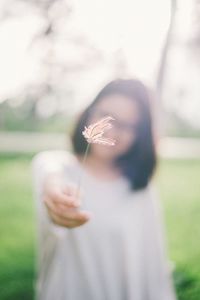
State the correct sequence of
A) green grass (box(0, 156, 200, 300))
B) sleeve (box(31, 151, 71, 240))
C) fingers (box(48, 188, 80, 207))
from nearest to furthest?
fingers (box(48, 188, 80, 207)) → sleeve (box(31, 151, 71, 240)) → green grass (box(0, 156, 200, 300))

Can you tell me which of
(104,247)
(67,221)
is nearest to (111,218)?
(104,247)

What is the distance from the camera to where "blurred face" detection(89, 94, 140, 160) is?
707 millimetres

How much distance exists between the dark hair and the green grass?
0.12 m

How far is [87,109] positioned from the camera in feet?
2.40

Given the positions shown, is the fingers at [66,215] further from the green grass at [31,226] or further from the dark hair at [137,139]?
the green grass at [31,226]

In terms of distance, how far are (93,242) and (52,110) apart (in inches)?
110

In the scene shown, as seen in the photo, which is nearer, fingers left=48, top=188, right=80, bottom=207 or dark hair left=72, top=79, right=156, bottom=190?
fingers left=48, top=188, right=80, bottom=207

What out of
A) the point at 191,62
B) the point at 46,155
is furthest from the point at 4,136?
the point at 46,155

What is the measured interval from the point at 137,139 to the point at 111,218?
0.12 metres

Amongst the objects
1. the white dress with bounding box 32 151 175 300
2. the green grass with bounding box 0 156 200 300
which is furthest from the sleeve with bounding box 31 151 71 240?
the green grass with bounding box 0 156 200 300

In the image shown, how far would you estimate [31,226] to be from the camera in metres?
1.64

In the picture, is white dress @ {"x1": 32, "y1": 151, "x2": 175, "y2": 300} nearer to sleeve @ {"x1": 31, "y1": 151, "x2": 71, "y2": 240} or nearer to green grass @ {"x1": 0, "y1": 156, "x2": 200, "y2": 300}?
sleeve @ {"x1": 31, "y1": 151, "x2": 71, "y2": 240}

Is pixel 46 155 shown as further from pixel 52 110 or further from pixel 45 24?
pixel 52 110

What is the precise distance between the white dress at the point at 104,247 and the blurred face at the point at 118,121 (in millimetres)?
40
